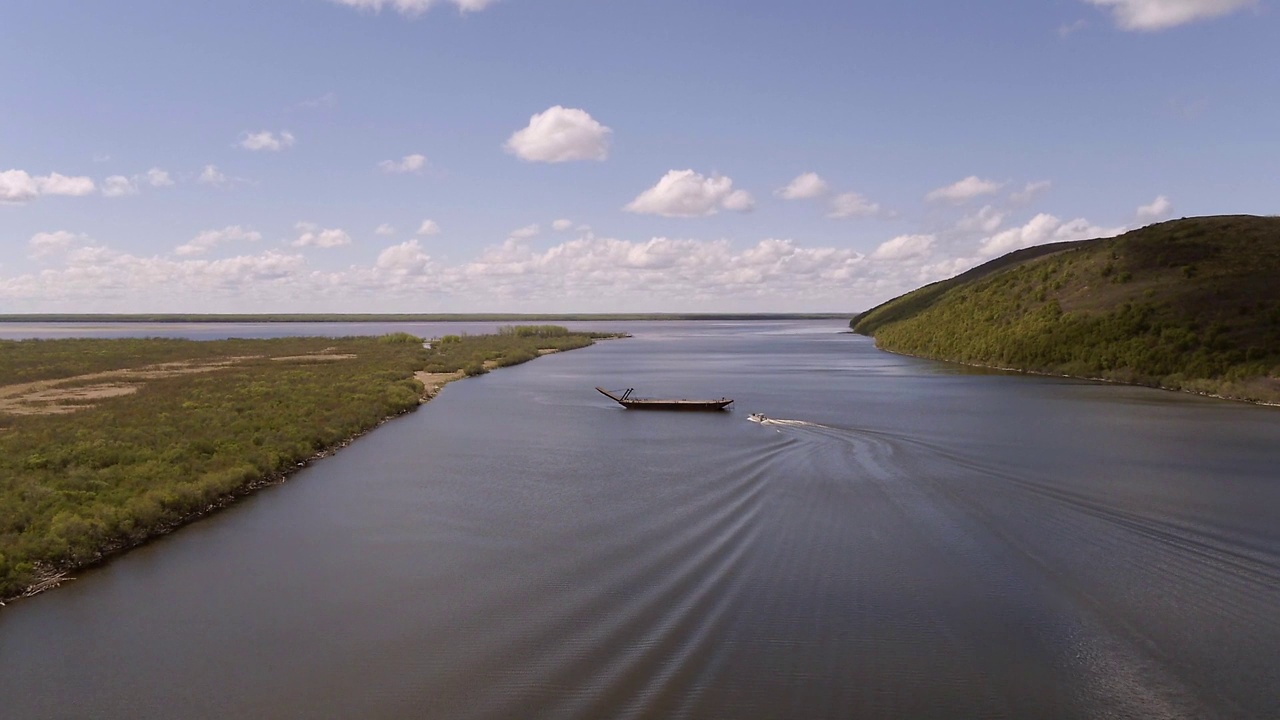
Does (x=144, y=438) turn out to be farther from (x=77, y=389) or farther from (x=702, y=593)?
(x=77, y=389)

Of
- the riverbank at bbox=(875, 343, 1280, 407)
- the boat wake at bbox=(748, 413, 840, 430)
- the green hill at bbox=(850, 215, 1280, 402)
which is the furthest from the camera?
the green hill at bbox=(850, 215, 1280, 402)

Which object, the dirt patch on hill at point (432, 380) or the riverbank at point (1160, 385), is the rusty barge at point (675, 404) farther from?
the riverbank at point (1160, 385)

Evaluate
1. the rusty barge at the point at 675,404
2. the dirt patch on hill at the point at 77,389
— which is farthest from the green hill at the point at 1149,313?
the dirt patch on hill at the point at 77,389

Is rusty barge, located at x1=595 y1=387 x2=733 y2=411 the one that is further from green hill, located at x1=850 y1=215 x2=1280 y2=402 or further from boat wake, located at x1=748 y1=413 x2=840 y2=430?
green hill, located at x1=850 y1=215 x2=1280 y2=402

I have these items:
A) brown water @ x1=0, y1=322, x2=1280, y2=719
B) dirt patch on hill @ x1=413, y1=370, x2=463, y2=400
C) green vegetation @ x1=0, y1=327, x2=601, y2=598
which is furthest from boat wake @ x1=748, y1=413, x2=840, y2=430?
dirt patch on hill @ x1=413, y1=370, x2=463, y2=400

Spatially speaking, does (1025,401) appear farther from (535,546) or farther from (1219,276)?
(535,546)
